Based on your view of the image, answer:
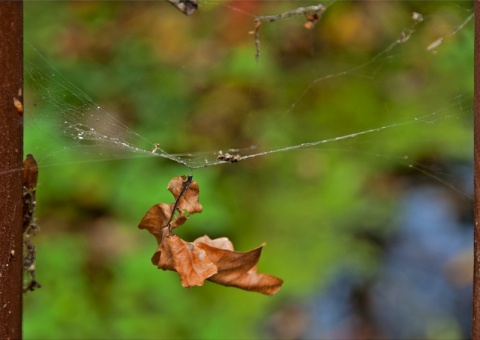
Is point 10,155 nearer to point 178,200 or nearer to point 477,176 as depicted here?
point 178,200

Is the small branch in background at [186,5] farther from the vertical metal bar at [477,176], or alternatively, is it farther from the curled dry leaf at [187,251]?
the vertical metal bar at [477,176]

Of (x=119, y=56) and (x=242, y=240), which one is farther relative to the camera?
(x=119, y=56)

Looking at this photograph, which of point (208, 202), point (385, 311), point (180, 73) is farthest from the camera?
point (180, 73)

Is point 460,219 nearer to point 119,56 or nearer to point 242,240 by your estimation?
point 242,240

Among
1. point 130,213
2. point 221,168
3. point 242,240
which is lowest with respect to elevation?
point 242,240

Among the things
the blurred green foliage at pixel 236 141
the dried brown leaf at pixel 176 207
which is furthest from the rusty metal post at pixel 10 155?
the blurred green foliage at pixel 236 141

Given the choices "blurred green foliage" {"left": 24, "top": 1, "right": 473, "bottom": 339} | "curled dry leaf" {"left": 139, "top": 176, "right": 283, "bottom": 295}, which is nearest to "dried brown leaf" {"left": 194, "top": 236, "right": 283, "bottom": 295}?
"curled dry leaf" {"left": 139, "top": 176, "right": 283, "bottom": 295}

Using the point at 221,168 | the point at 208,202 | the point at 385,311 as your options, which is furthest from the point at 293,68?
the point at 385,311
